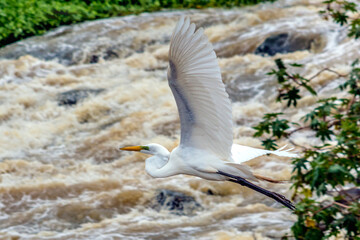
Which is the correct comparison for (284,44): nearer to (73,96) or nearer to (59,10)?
(73,96)

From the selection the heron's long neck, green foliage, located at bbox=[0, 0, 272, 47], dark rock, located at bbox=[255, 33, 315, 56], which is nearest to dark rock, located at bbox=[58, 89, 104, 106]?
green foliage, located at bbox=[0, 0, 272, 47]

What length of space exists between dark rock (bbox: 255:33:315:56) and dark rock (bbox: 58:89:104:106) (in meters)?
2.51

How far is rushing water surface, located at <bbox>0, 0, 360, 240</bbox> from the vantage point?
5176mm

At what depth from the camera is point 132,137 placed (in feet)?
22.9

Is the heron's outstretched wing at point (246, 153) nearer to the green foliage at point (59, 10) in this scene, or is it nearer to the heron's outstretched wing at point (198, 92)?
the heron's outstretched wing at point (198, 92)

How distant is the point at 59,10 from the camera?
35.1 ft

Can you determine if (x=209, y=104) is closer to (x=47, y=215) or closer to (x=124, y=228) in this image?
(x=124, y=228)

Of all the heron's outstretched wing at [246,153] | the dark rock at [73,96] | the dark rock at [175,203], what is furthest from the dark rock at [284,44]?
the heron's outstretched wing at [246,153]

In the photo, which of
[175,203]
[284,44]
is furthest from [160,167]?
[284,44]

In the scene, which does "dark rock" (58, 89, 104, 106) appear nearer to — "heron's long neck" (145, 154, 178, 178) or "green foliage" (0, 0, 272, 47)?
"green foliage" (0, 0, 272, 47)

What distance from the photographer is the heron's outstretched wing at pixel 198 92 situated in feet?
6.55

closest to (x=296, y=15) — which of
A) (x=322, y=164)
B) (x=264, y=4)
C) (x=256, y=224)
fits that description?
(x=264, y=4)

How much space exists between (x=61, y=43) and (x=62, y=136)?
2.86 m

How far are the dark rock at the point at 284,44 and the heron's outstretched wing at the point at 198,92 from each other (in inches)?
245
